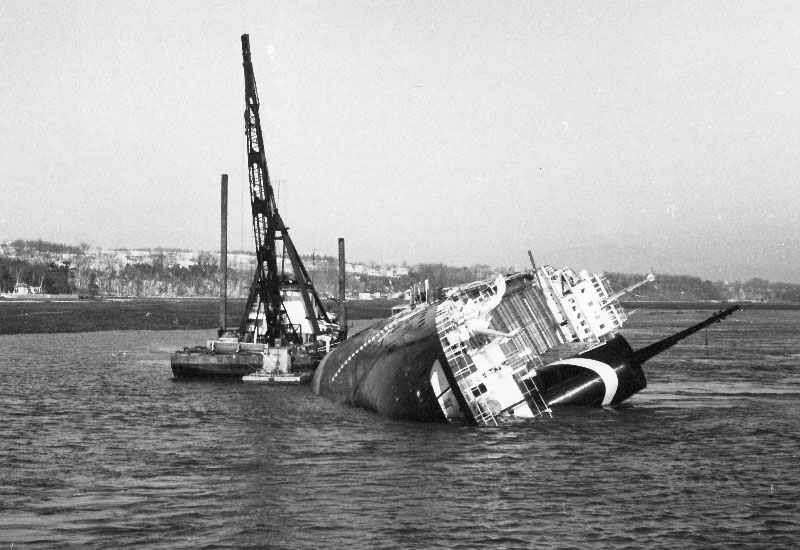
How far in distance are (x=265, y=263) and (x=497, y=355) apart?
35799mm

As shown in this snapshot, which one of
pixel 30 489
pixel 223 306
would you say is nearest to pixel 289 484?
pixel 30 489

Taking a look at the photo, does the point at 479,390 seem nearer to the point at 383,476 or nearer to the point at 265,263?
the point at 383,476

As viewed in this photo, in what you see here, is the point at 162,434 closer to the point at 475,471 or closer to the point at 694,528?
the point at 475,471

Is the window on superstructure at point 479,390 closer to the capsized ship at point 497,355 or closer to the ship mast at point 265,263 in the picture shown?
the capsized ship at point 497,355

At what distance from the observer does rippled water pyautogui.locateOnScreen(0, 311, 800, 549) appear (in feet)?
76.1

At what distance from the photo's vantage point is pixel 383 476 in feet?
96.0

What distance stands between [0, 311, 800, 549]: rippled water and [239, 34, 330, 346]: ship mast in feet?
54.9

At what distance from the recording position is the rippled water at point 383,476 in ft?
76.1

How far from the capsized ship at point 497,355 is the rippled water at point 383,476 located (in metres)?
1.06

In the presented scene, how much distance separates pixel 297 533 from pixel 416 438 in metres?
12.9

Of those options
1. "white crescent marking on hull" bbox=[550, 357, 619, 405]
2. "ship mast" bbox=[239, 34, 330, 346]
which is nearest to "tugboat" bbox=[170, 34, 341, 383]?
"ship mast" bbox=[239, 34, 330, 346]

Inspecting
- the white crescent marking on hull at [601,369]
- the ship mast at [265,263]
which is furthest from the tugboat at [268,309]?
the white crescent marking on hull at [601,369]

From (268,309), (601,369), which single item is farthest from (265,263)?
(601,369)

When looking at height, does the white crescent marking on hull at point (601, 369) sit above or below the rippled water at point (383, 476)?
above
